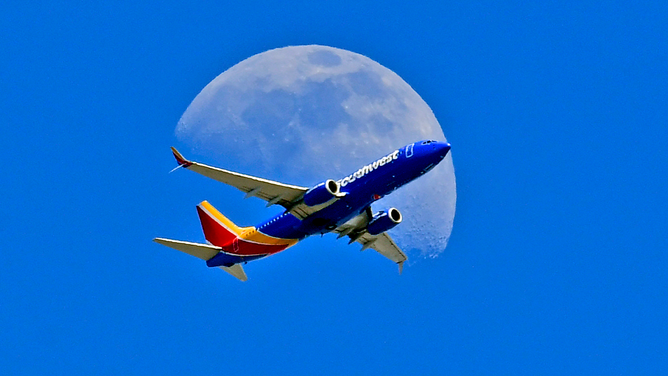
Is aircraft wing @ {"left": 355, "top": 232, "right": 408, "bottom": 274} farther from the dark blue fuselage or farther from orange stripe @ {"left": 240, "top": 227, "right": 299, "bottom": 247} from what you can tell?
the dark blue fuselage

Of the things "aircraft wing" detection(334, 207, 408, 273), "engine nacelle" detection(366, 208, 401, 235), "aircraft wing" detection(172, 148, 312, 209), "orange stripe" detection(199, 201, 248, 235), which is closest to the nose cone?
"engine nacelle" detection(366, 208, 401, 235)

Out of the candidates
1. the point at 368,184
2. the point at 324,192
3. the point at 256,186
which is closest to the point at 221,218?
the point at 256,186

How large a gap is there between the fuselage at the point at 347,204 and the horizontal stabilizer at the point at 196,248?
497mm

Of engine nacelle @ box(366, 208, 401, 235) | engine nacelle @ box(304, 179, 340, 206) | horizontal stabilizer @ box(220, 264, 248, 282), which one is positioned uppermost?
horizontal stabilizer @ box(220, 264, 248, 282)

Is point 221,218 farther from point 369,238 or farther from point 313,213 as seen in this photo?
point 369,238

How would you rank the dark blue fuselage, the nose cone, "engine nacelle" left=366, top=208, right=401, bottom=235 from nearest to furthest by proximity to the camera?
the nose cone → the dark blue fuselage → "engine nacelle" left=366, top=208, right=401, bottom=235

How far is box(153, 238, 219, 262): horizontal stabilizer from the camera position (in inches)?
2913

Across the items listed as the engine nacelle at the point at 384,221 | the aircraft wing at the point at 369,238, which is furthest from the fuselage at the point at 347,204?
the aircraft wing at the point at 369,238

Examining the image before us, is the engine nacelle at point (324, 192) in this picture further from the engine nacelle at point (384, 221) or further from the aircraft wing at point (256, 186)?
the engine nacelle at point (384, 221)

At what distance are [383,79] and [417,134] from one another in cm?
515

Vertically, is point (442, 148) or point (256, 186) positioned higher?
point (256, 186)

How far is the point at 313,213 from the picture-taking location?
7038 cm

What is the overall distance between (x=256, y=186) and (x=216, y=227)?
30.3 ft

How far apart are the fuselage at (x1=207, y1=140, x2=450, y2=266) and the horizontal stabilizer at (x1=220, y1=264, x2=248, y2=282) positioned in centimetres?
181
